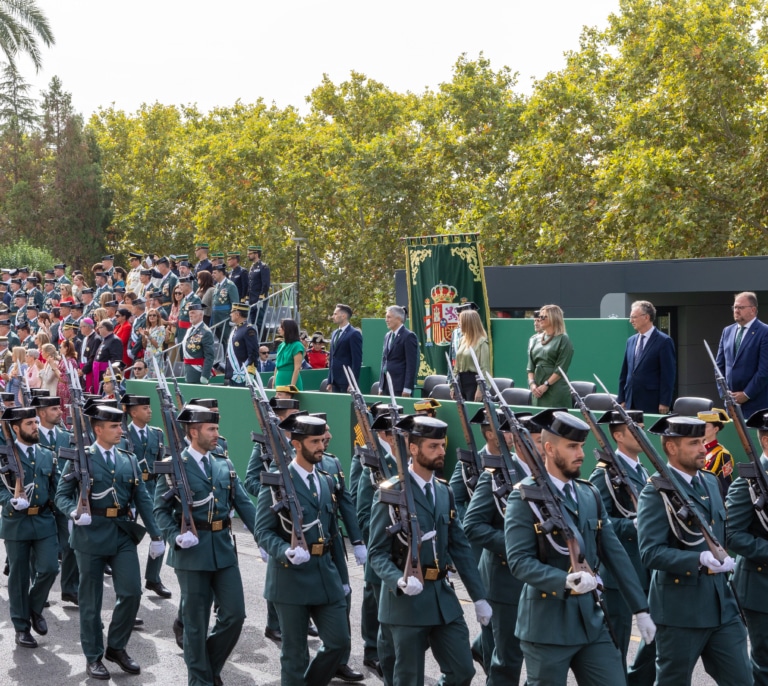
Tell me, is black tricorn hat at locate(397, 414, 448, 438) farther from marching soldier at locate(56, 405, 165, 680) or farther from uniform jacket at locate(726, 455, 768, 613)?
marching soldier at locate(56, 405, 165, 680)

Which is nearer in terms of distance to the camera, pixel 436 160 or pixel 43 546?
pixel 43 546

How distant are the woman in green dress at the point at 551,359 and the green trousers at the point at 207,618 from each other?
4.49m

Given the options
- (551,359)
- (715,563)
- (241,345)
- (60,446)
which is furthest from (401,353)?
(715,563)

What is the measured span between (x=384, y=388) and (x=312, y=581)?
7.09 metres

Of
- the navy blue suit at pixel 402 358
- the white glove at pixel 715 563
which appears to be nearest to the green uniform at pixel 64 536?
the navy blue suit at pixel 402 358

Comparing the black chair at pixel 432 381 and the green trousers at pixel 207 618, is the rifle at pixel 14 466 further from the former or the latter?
the black chair at pixel 432 381

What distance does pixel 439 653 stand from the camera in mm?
6211

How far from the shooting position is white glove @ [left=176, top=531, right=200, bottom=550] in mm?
7418

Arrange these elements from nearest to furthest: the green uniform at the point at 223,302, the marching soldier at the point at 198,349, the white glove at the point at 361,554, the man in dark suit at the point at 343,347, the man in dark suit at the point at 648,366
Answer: the white glove at the point at 361,554, the man in dark suit at the point at 648,366, the man in dark suit at the point at 343,347, the marching soldier at the point at 198,349, the green uniform at the point at 223,302

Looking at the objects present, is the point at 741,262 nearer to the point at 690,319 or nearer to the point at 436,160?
the point at 690,319

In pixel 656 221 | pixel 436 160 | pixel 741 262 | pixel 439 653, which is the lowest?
pixel 439 653

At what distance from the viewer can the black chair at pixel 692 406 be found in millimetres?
8862

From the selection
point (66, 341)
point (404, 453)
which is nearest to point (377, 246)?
point (66, 341)

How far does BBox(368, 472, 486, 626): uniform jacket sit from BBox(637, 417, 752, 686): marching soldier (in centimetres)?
99
